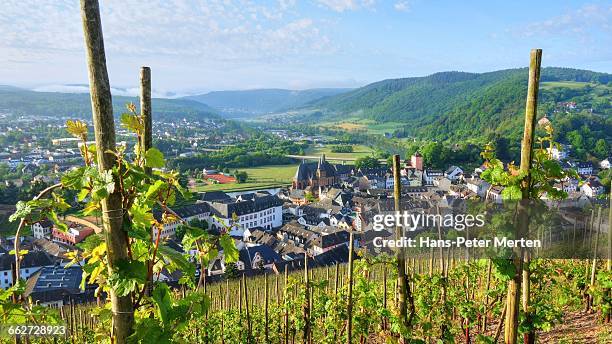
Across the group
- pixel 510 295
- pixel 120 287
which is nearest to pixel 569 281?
pixel 510 295

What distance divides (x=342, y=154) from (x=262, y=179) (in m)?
34.5

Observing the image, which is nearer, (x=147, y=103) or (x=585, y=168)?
(x=147, y=103)

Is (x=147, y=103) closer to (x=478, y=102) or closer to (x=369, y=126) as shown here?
(x=478, y=102)

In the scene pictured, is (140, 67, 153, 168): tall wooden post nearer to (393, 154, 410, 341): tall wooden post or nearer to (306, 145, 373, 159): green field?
(393, 154, 410, 341): tall wooden post

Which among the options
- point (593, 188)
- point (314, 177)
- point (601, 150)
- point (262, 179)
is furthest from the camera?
point (262, 179)

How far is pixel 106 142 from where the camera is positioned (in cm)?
170

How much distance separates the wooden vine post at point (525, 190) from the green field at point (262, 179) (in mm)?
56105

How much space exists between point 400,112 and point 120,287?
603ft

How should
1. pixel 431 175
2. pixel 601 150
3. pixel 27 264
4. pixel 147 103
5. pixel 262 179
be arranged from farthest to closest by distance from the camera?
pixel 262 179 < pixel 601 150 < pixel 431 175 < pixel 27 264 < pixel 147 103

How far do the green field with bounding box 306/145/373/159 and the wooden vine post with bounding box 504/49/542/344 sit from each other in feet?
305

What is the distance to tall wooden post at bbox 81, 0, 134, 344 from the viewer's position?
158cm

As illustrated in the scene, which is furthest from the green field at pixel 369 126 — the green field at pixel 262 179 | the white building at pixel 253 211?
the white building at pixel 253 211

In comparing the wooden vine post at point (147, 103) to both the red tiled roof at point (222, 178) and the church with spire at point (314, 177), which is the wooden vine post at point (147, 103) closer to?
the church with spire at point (314, 177)

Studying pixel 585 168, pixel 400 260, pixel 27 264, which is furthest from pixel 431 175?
pixel 400 260
